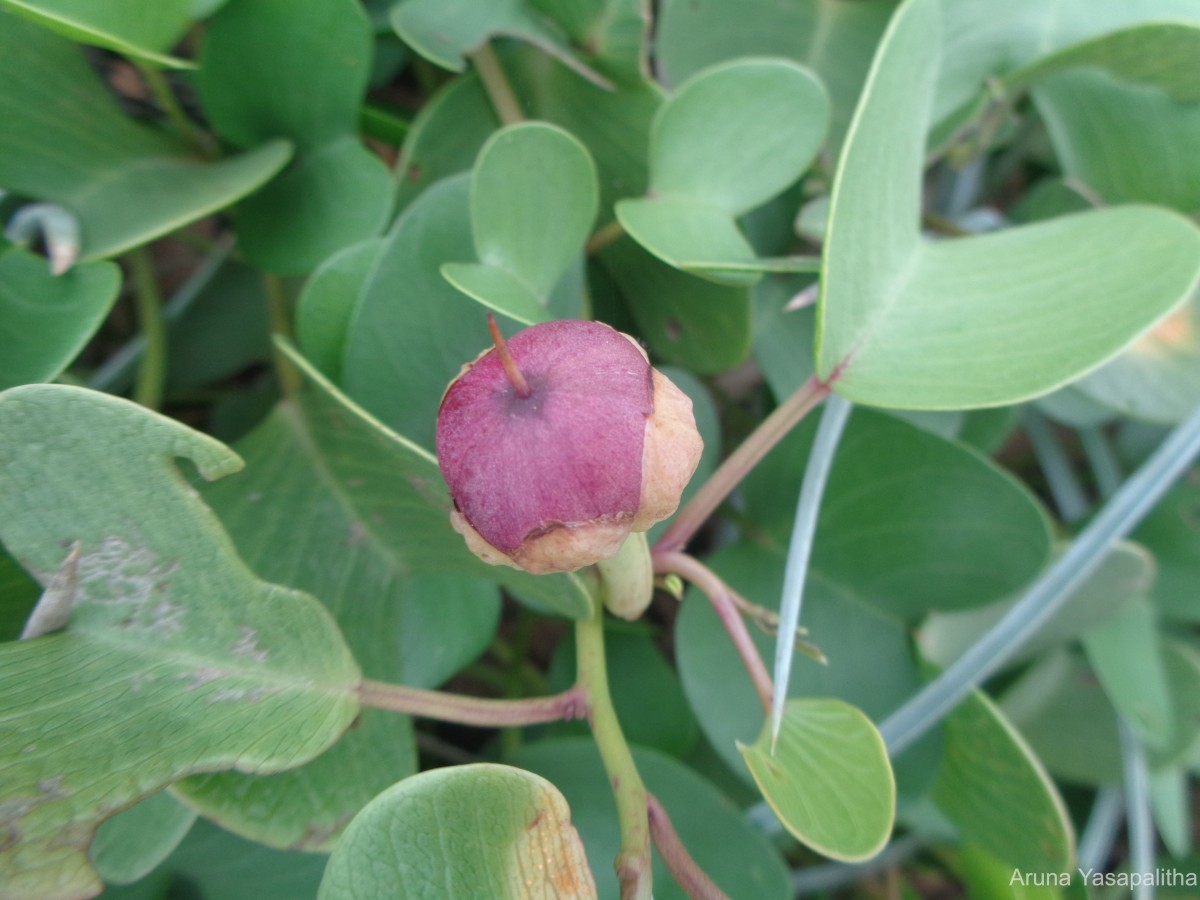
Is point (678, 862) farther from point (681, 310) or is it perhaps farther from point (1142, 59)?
point (1142, 59)

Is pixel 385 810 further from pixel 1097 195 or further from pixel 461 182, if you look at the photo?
pixel 1097 195

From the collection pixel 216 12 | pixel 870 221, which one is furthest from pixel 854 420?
pixel 216 12

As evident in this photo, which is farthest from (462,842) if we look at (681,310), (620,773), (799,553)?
(681,310)

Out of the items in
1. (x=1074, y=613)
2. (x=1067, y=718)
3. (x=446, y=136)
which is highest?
(x=446, y=136)

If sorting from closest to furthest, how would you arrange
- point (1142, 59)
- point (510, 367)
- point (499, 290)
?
point (510, 367), point (499, 290), point (1142, 59)

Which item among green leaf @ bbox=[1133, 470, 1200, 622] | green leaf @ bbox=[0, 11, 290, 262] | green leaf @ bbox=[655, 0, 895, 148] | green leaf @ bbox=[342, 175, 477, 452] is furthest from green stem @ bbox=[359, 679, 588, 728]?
green leaf @ bbox=[1133, 470, 1200, 622]

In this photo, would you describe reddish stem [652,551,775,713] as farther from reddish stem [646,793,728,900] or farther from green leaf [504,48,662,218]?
green leaf [504,48,662,218]
